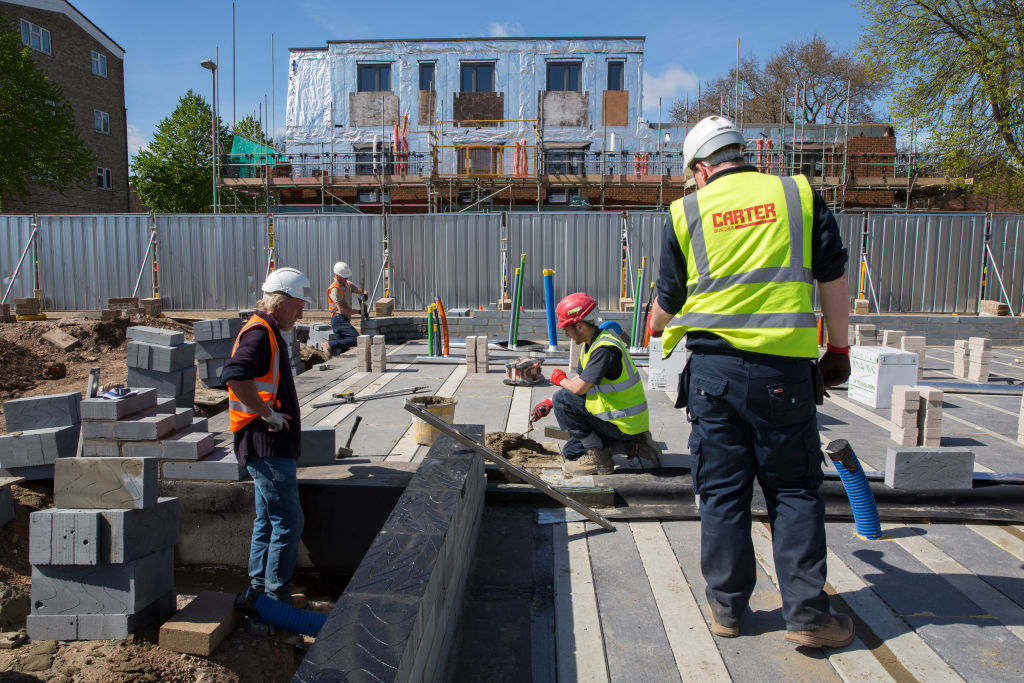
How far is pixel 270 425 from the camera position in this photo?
12.8 ft

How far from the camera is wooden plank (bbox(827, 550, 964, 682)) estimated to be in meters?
2.52

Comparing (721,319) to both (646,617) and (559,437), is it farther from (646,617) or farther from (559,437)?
(559,437)

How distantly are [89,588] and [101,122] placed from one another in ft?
126

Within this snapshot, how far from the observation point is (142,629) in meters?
4.12

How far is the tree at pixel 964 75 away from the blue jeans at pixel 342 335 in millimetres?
14157

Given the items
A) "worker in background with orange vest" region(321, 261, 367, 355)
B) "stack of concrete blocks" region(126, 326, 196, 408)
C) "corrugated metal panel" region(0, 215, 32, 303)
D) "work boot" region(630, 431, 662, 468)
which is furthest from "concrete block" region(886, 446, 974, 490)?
"corrugated metal panel" region(0, 215, 32, 303)

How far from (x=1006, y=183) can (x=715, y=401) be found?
1730cm

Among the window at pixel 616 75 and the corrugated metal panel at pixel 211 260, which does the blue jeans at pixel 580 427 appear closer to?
the corrugated metal panel at pixel 211 260

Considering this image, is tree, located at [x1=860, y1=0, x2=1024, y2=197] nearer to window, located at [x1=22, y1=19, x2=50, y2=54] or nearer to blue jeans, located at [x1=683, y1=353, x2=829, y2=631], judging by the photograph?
blue jeans, located at [x1=683, y1=353, x2=829, y2=631]

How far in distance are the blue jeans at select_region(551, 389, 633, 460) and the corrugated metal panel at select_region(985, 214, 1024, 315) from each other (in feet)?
53.2

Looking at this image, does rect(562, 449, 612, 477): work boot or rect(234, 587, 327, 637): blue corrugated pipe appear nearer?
rect(234, 587, 327, 637): blue corrugated pipe

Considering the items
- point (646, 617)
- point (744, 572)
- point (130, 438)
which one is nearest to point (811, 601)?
point (744, 572)

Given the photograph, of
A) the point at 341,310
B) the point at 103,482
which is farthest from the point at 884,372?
the point at 341,310

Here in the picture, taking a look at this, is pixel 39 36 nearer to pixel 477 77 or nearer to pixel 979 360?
pixel 477 77
